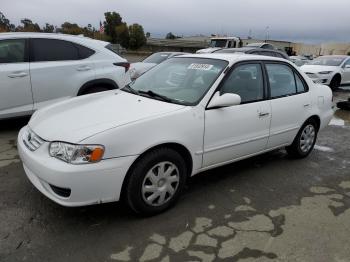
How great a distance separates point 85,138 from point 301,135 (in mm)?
3355

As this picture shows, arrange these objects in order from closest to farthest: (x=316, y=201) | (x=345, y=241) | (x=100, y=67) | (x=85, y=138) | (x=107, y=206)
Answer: (x=85, y=138) → (x=345, y=241) → (x=107, y=206) → (x=316, y=201) → (x=100, y=67)

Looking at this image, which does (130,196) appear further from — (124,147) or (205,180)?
(205,180)

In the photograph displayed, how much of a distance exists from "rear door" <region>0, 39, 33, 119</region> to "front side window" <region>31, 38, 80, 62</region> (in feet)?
0.57

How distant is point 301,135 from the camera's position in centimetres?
525

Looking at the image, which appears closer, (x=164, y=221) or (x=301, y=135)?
(x=164, y=221)

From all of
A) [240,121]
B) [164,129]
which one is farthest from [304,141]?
[164,129]

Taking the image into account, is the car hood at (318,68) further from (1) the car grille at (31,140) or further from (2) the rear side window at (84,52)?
(1) the car grille at (31,140)

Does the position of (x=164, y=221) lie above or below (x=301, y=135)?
below

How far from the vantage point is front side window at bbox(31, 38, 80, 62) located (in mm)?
6148

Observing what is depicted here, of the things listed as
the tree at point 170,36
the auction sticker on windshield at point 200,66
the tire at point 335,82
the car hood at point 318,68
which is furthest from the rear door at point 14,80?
the tree at point 170,36

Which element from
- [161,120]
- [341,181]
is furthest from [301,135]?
[161,120]

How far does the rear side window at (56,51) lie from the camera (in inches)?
242

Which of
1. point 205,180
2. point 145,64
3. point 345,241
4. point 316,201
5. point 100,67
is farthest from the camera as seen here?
point 145,64

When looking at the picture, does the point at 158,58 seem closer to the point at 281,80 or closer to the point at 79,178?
the point at 281,80
